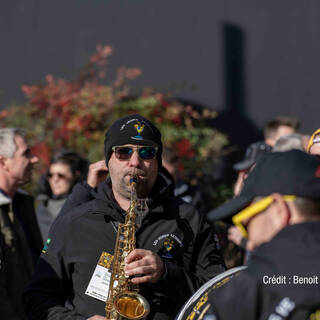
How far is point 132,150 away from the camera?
11.4 feet

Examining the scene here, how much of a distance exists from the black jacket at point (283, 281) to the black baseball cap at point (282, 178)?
0.13 meters

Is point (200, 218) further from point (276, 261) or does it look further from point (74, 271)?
point (276, 261)

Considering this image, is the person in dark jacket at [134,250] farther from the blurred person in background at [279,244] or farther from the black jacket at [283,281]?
the black jacket at [283,281]

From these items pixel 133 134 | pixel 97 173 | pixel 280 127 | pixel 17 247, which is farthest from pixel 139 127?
pixel 280 127

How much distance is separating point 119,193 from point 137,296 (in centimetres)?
69

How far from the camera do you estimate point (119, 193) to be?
11.5 ft

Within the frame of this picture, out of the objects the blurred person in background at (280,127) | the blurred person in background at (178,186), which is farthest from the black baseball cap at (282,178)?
the blurred person in background at (280,127)

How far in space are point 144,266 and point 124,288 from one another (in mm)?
205

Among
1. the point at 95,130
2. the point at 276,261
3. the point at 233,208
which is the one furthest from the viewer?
the point at 95,130

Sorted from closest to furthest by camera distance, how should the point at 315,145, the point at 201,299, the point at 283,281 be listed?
the point at 283,281 < the point at 201,299 < the point at 315,145

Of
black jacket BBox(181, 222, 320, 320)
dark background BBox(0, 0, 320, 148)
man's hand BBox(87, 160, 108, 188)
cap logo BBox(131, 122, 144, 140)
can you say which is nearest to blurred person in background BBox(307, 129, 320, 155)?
cap logo BBox(131, 122, 144, 140)

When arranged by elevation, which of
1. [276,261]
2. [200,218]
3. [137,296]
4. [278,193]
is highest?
[278,193]

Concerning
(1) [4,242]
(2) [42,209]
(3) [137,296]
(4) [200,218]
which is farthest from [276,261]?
(2) [42,209]

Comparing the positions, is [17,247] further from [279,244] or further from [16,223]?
[279,244]
